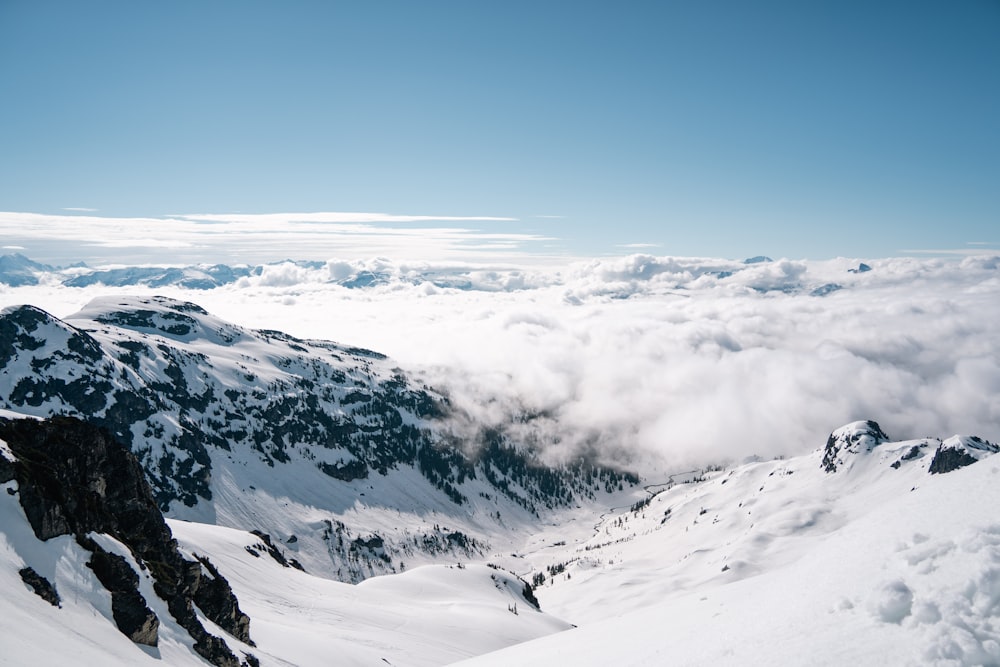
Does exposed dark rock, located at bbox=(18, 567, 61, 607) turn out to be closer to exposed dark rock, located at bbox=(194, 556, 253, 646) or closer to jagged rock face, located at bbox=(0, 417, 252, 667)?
jagged rock face, located at bbox=(0, 417, 252, 667)

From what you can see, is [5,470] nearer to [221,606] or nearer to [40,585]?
[40,585]

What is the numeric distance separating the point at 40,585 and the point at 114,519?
25909 millimetres

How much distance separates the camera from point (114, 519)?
2133 inches

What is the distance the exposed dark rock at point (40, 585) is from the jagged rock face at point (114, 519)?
4.33 meters

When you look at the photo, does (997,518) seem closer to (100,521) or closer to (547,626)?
(100,521)

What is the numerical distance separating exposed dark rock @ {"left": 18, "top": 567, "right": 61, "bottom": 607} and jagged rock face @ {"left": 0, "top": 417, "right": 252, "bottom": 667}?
14.2ft

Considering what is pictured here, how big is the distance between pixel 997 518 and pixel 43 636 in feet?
134

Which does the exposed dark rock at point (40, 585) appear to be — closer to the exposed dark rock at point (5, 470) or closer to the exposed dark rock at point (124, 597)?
the exposed dark rock at point (124, 597)

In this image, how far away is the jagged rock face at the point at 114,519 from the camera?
121 feet

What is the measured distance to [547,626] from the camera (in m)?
122

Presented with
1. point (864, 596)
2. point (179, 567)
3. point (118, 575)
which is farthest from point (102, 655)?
point (864, 596)

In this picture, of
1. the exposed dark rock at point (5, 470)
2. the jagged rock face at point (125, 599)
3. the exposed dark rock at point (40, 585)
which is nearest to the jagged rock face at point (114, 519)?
the jagged rock face at point (125, 599)

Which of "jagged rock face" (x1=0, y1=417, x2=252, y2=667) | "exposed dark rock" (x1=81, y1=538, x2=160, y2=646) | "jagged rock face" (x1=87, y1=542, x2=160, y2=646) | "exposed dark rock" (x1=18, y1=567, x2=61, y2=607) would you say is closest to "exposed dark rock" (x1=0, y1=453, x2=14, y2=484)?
"jagged rock face" (x1=0, y1=417, x2=252, y2=667)

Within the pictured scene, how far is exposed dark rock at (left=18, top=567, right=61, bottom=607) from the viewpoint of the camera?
102 ft
